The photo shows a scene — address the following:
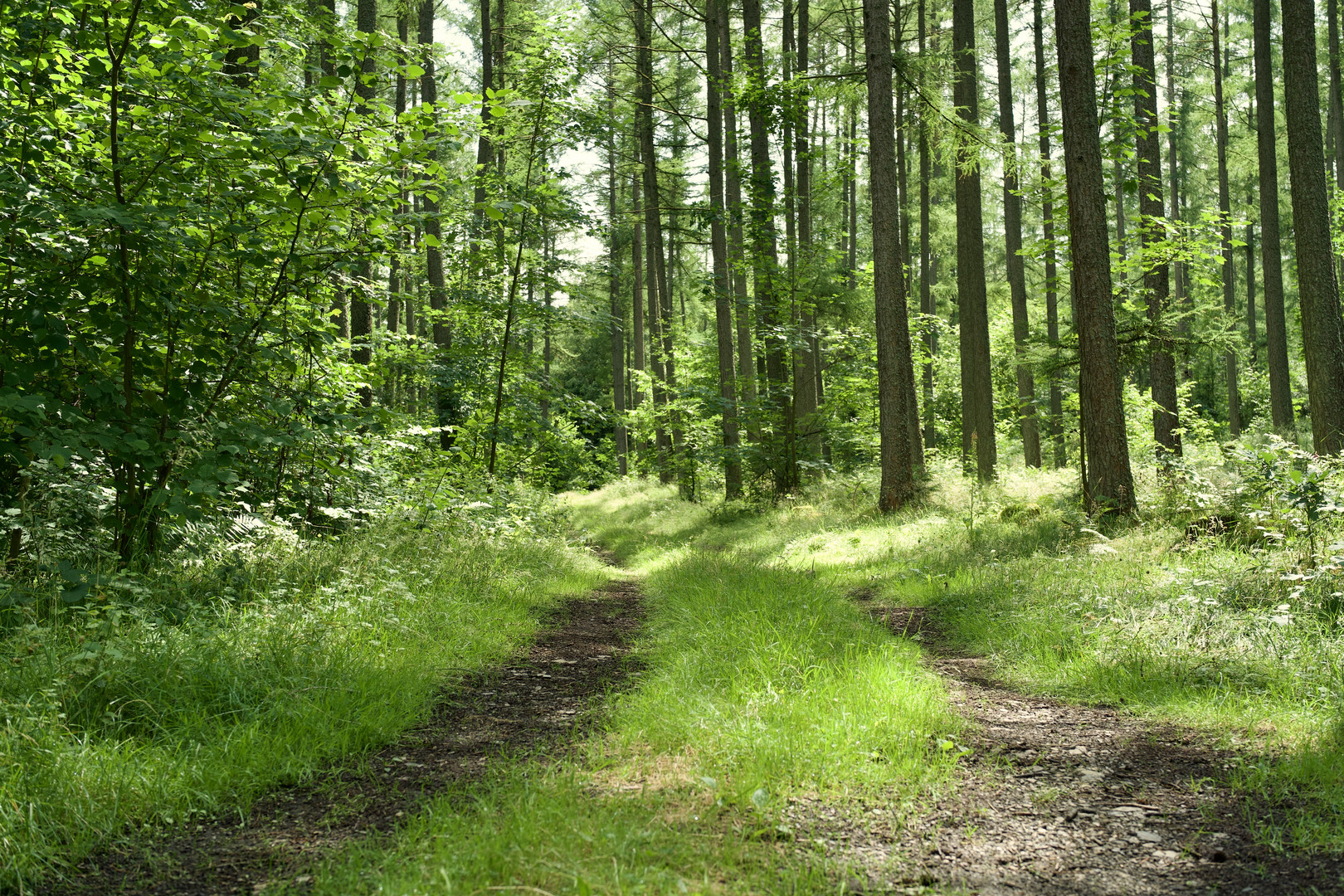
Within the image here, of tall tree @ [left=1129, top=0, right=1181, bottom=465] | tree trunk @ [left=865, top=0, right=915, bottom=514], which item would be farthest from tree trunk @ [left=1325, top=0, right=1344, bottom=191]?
tree trunk @ [left=865, top=0, right=915, bottom=514]

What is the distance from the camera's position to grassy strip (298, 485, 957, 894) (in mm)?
2270

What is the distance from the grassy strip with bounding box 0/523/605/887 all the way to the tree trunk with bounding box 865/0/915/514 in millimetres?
7749

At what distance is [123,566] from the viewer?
4816 millimetres

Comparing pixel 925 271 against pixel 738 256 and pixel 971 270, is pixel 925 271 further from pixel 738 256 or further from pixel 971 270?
pixel 971 270

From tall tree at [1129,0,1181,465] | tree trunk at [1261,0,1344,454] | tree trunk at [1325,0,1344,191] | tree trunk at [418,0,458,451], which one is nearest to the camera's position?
tree trunk at [1261,0,1344,454]

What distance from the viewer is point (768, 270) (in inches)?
654

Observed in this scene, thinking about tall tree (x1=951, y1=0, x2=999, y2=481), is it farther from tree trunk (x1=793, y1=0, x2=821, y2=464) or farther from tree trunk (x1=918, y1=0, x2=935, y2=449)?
tree trunk (x1=918, y1=0, x2=935, y2=449)

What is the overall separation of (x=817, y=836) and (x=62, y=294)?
4.99 metres

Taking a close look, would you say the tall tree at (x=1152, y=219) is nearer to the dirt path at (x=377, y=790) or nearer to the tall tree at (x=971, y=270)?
the tall tree at (x=971, y=270)

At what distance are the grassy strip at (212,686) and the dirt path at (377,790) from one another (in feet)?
0.44

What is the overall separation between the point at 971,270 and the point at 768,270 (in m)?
4.53

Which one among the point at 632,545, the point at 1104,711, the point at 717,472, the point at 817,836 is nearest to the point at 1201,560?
the point at 1104,711

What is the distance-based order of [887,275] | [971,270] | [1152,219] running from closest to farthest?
[1152,219] < [887,275] < [971,270]

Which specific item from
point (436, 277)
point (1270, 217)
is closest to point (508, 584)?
point (436, 277)
